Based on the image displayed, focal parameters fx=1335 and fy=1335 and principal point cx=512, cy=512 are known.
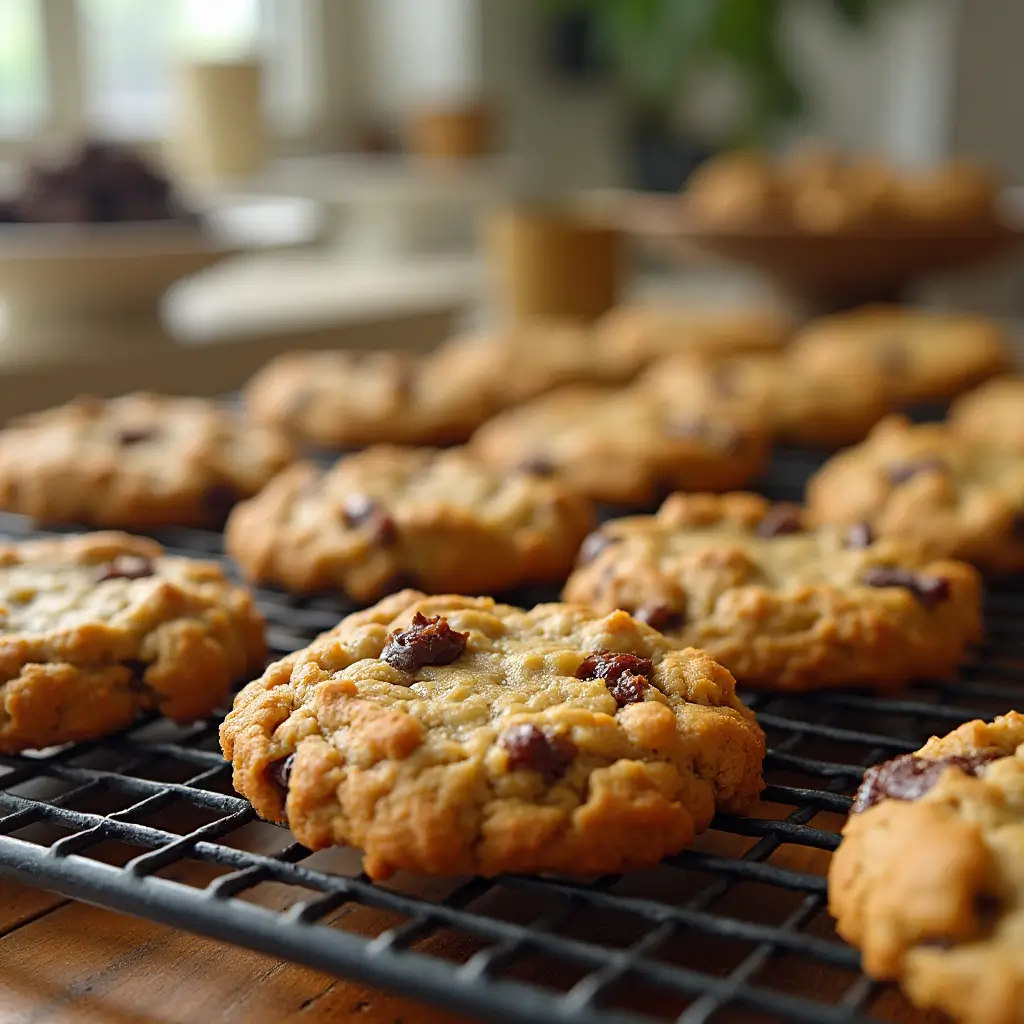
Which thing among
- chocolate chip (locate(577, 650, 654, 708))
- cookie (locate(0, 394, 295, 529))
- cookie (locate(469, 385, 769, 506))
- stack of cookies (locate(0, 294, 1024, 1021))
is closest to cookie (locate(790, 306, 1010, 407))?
stack of cookies (locate(0, 294, 1024, 1021))

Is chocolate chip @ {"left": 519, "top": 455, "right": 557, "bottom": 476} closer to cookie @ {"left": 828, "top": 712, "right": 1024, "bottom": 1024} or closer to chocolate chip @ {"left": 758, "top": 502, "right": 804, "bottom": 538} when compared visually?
chocolate chip @ {"left": 758, "top": 502, "right": 804, "bottom": 538}

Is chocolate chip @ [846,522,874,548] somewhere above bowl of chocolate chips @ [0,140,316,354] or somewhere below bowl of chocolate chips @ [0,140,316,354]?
below

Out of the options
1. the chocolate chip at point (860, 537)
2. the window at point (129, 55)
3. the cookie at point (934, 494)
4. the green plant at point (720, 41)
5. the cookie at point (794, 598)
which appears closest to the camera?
the cookie at point (794, 598)

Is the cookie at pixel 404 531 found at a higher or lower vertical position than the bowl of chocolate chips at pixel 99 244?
lower

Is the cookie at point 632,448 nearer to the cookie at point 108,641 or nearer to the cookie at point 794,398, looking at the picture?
the cookie at point 794,398

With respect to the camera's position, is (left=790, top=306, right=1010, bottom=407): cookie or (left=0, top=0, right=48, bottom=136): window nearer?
(left=790, top=306, right=1010, bottom=407): cookie

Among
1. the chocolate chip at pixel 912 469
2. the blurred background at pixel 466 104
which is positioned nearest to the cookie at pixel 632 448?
the chocolate chip at pixel 912 469

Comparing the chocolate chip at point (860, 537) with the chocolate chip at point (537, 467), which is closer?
the chocolate chip at point (860, 537)

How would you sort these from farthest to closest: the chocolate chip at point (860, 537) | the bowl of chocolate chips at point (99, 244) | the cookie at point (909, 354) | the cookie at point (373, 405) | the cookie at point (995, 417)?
the bowl of chocolate chips at point (99, 244) < the cookie at point (909, 354) < the cookie at point (373, 405) < the cookie at point (995, 417) < the chocolate chip at point (860, 537)
